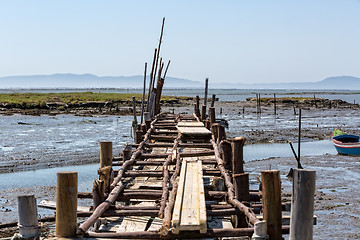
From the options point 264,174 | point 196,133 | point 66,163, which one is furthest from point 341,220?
point 66,163

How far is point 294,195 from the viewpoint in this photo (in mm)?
5426

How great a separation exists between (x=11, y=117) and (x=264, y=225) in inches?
1948

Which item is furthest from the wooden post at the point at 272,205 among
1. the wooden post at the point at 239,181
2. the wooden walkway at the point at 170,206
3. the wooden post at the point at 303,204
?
the wooden post at the point at 239,181

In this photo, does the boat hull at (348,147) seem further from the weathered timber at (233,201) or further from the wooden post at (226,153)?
the wooden post at (226,153)

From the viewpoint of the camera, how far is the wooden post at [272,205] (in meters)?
5.98

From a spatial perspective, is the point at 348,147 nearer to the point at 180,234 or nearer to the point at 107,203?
the point at 107,203

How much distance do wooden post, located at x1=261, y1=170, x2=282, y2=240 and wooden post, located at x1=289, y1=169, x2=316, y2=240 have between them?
55cm

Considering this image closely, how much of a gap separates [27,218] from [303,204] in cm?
336

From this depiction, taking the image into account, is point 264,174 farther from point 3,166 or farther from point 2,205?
point 3,166

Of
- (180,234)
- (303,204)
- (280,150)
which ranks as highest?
(303,204)

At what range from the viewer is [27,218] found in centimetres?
572

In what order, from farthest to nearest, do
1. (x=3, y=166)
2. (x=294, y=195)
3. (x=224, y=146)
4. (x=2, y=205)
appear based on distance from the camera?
(x=3, y=166) < (x=2, y=205) < (x=224, y=146) < (x=294, y=195)

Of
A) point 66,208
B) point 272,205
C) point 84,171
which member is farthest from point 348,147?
point 66,208

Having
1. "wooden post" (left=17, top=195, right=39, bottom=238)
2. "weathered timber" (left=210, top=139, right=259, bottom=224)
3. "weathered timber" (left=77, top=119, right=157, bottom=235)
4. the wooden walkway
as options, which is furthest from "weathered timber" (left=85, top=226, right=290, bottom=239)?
"wooden post" (left=17, top=195, right=39, bottom=238)
